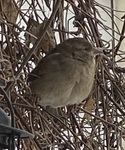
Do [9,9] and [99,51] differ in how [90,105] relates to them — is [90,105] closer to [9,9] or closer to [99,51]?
→ [99,51]

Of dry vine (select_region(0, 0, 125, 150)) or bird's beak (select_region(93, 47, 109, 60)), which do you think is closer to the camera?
dry vine (select_region(0, 0, 125, 150))

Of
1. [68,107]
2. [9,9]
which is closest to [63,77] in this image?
[68,107]

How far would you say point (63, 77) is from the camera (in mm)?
1588

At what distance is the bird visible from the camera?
157 centimetres

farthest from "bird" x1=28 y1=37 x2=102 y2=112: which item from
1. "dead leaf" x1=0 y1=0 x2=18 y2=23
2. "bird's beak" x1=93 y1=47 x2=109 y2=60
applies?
"dead leaf" x1=0 y1=0 x2=18 y2=23

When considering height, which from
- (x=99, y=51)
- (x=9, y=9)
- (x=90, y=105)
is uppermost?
(x=9, y=9)

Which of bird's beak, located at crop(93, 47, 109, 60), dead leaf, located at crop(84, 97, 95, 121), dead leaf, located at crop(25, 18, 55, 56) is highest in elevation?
dead leaf, located at crop(25, 18, 55, 56)

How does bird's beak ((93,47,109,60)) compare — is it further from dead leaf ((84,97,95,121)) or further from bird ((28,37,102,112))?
dead leaf ((84,97,95,121))

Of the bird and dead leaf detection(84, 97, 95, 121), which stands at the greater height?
the bird

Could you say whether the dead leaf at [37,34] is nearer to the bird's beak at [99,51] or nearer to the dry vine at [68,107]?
the dry vine at [68,107]

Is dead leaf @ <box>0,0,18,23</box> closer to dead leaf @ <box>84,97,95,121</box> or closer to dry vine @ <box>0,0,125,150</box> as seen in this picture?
dry vine @ <box>0,0,125,150</box>

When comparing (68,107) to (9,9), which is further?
(68,107)

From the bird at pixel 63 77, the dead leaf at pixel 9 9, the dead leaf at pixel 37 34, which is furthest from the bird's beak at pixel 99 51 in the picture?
the dead leaf at pixel 9 9

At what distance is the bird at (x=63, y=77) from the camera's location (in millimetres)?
1571
